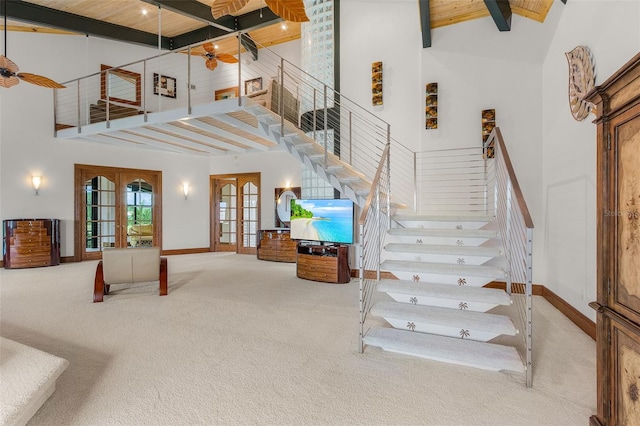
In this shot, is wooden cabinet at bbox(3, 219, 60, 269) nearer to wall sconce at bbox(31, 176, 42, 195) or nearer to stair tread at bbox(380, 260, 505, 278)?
wall sconce at bbox(31, 176, 42, 195)

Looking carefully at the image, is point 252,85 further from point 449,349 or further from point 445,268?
point 449,349

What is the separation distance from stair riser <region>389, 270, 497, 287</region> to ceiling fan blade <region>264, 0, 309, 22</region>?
2.51 metres

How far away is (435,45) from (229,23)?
4.86 meters

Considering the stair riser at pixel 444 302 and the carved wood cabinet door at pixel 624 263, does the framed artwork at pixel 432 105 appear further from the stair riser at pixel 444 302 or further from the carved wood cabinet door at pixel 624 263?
the carved wood cabinet door at pixel 624 263

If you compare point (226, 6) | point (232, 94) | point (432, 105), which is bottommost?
point (432, 105)

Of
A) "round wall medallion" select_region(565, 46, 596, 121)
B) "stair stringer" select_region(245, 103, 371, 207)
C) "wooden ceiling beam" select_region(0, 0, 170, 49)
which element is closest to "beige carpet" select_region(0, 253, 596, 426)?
"stair stringer" select_region(245, 103, 371, 207)

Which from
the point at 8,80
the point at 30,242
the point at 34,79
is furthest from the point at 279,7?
the point at 30,242

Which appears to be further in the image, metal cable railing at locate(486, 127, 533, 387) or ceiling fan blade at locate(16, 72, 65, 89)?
ceiling fan blade at locate(16, 72, 65, 89)

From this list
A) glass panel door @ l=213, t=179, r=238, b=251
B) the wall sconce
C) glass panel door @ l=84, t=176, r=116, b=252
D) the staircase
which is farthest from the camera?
glass panel door @ l=213, t=179, r=238, b=251

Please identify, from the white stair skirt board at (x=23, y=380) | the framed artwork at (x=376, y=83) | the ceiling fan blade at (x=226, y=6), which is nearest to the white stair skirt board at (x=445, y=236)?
the ceiling fan blade at (x=226, y=6)

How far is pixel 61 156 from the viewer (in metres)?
7.36

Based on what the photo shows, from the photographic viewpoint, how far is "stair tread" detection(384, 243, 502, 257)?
3307 mm

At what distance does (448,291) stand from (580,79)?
8.47 feet

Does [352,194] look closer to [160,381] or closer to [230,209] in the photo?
[160,381]
